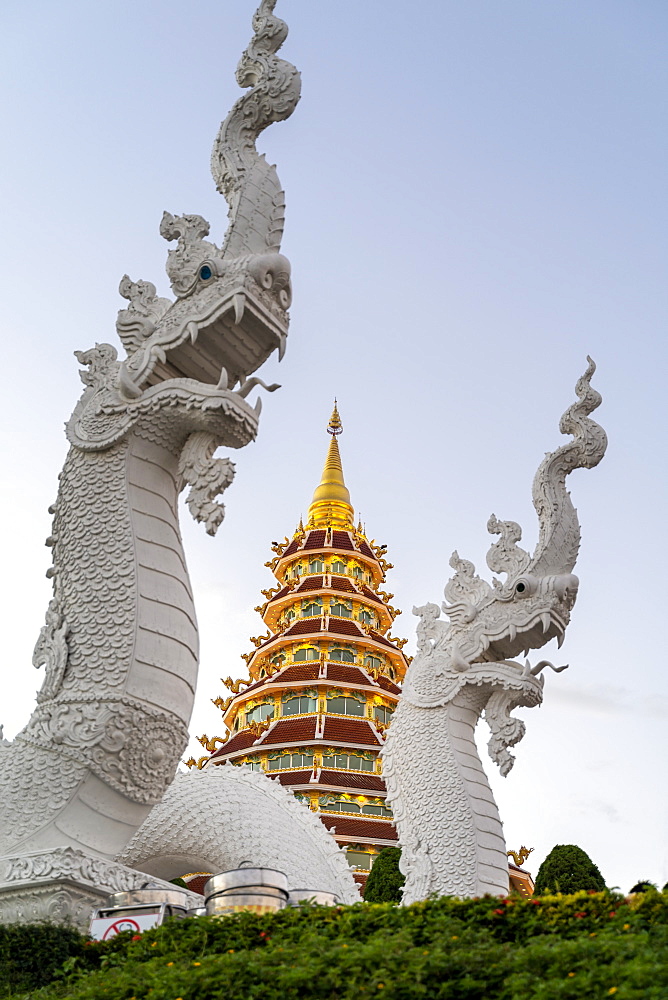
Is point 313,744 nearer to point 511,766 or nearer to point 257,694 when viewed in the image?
point 257,694

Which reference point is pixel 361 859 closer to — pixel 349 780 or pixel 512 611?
pixel 349 780

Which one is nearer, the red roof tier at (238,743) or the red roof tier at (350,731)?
the red roof tier at (350,731)

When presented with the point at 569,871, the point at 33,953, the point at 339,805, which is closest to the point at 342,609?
the point at 339,805

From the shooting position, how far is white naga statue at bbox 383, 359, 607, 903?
10.8 metres

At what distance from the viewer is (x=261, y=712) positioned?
920 inches

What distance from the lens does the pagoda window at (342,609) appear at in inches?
996

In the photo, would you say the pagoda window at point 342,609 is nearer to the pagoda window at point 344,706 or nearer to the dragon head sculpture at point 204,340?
the pagoda window at point 344,706

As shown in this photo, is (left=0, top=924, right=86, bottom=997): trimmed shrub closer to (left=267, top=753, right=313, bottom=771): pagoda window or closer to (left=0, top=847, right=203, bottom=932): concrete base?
(left=0, top=847, right=203, bottom=932): concrete base

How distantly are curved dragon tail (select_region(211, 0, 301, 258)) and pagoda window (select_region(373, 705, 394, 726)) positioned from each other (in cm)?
1636

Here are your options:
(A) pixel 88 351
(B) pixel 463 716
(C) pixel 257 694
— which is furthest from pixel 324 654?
(A) pixel 88 351

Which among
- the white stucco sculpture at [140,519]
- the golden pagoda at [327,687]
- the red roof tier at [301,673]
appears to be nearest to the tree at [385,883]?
the golden pagoda at [327,687]

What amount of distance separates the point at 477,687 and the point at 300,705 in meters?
11.6

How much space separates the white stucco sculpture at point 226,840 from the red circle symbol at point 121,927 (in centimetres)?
324

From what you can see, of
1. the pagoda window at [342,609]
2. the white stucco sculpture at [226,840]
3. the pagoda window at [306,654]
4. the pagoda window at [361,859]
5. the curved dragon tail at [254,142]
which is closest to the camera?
the curved dragon tail at [254,142]
